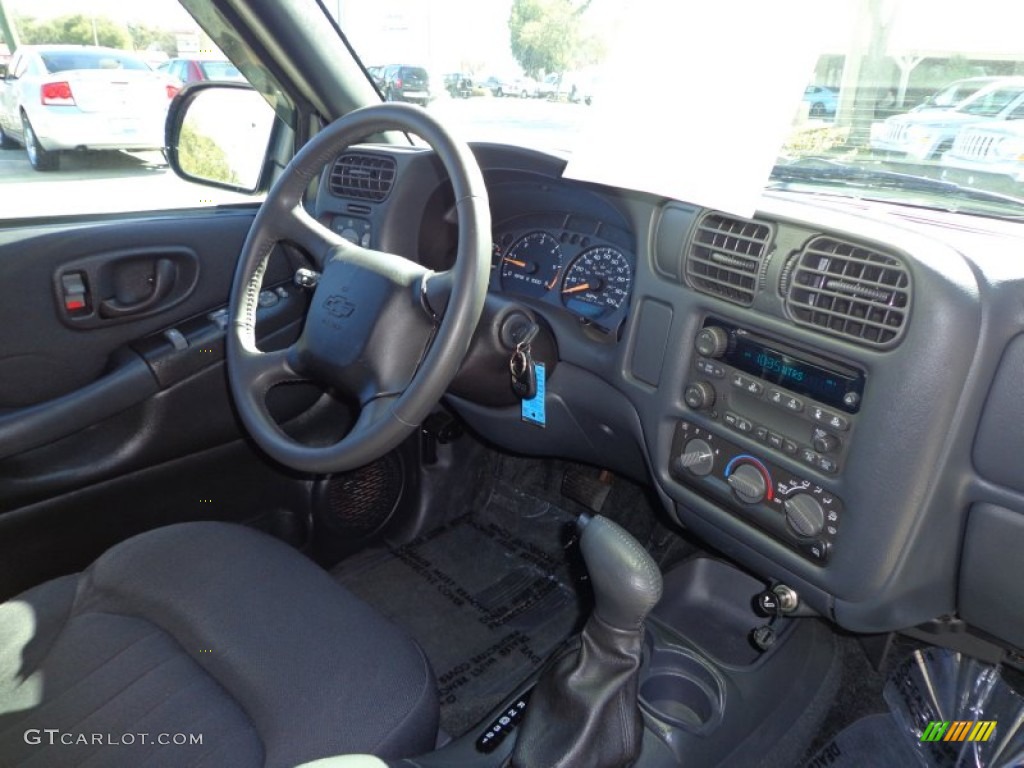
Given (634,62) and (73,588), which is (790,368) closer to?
(634,62)

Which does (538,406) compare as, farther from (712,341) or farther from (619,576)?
(619,576)

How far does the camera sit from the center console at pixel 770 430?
49.9 inches

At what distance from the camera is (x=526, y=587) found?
92.2 inches

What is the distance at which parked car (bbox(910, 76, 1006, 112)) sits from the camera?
3.89 feet

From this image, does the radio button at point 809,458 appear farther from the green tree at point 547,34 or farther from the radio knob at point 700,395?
the green tree at point 547,34

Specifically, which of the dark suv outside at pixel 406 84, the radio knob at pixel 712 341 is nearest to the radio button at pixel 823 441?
the radio knob at pixel 712 341

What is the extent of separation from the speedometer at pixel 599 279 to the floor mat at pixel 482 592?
2.89 ft

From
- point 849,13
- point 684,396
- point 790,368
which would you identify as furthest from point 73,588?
point 849,13

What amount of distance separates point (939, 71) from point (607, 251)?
2.42 feet

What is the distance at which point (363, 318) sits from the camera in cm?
140

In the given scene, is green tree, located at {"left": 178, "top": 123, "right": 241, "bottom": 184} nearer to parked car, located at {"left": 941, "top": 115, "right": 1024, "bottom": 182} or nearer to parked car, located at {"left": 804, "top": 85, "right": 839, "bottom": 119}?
parked car, located at {"left": 804, "top": 85, "right": 839, "bottom": 119}

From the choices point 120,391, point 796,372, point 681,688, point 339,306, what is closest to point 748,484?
point 796,372

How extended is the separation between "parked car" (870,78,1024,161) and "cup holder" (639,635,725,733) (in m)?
1.07

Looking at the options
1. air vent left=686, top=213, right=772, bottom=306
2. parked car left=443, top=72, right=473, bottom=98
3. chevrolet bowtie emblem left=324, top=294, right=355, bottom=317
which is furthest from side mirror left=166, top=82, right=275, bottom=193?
air vent left=686, top=213, right=772, bottom=306
